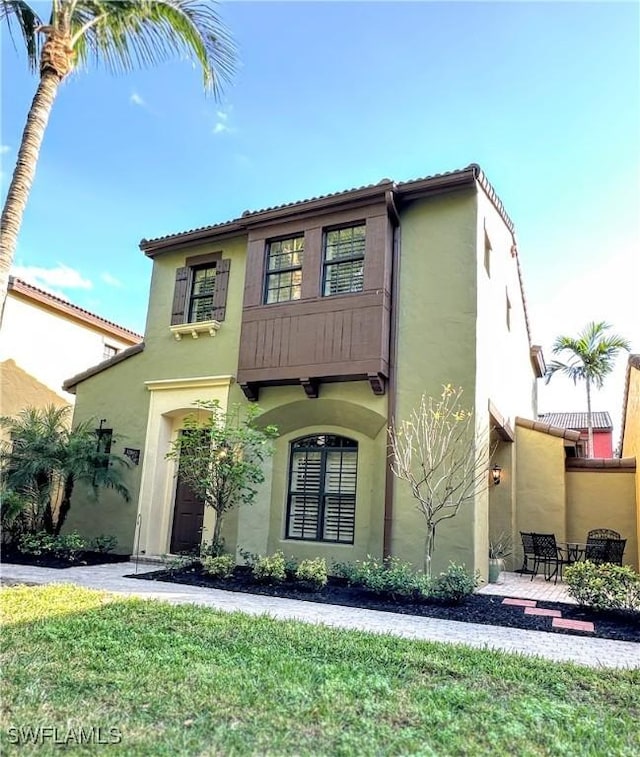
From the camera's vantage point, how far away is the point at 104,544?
1119cm

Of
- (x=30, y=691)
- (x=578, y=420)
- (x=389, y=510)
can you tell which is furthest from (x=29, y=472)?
(x=578, y=420)

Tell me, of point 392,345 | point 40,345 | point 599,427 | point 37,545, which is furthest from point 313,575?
point 599,427

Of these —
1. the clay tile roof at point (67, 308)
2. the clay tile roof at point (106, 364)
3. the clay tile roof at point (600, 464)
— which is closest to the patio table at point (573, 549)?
the clay tile roof at point (600, 464)

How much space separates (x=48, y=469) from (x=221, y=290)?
5235mm

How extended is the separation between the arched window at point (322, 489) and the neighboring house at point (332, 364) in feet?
0.09

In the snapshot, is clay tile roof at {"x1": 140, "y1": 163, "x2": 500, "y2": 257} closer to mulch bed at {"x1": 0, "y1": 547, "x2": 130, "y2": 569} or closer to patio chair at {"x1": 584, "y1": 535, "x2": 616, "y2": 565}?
mulch bed at {"x1": 0, "y1": 547, "x2": 130, "y2": 569}

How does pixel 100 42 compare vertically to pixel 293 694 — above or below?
above

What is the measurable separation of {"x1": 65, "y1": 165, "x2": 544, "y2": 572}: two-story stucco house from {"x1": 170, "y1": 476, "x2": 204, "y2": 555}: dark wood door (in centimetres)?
4

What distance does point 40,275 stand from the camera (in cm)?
1719

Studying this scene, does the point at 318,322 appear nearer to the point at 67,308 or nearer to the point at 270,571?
the point at 270,571

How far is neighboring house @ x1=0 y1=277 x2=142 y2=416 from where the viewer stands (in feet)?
47.8

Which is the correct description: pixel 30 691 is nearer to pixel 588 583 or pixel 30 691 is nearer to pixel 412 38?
pixel 588 583

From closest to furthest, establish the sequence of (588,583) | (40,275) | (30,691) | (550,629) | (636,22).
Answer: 1. (30,691)
2. (550,629)
3. (588,583)
4. (636,22)
5. (40,275)

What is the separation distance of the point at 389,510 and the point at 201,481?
3283mm
